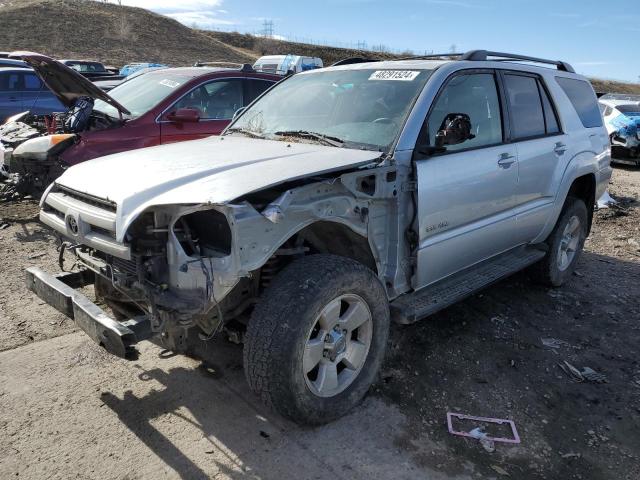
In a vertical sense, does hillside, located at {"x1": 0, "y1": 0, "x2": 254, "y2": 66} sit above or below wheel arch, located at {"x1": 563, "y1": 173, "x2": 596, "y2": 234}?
above

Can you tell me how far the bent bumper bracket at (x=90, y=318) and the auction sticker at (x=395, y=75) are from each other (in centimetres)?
232

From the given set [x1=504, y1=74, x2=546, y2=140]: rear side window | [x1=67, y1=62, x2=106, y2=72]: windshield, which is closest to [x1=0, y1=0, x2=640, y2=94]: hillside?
[x1=67, y1=62, x2=106, y2=72]: windshield

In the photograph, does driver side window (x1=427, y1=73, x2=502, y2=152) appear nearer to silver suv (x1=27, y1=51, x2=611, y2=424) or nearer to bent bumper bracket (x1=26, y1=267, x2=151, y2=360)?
silver suv (x1=27, y1=51, x2=611, y2=424)

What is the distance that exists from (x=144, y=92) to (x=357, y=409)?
16.3ft

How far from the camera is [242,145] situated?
3584mm

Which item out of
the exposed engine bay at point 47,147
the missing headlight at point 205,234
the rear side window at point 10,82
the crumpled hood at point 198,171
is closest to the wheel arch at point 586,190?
the crumpled hood at point 198,171

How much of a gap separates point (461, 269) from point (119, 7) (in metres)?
55.7

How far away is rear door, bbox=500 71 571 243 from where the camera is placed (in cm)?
430

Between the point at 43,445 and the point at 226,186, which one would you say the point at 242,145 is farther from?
the point at 43,445

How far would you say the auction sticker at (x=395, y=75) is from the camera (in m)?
3.72

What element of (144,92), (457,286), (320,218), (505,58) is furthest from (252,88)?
(320,218)

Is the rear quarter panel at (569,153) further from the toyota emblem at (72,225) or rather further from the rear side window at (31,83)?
the rear side window at (31,83)

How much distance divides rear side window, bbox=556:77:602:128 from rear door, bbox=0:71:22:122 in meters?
10.2

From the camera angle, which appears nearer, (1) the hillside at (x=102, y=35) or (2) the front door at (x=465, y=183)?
(2) the front door at (x=465, y=183)
